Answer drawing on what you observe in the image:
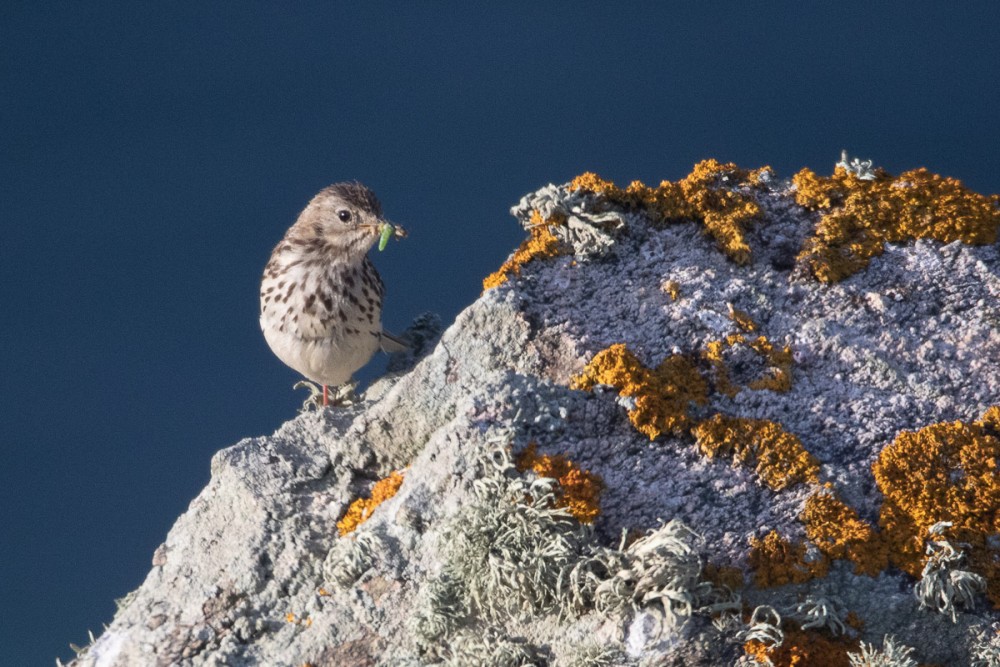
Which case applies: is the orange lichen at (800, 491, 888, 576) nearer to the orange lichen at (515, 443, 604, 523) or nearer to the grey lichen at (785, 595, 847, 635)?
the grey lichen at (785, 595, 847, 635)

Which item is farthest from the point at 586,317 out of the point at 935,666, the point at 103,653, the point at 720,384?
the point at 103,653

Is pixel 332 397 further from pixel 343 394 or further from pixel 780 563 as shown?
pixel 780 563

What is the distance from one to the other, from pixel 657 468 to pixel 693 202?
1701mm

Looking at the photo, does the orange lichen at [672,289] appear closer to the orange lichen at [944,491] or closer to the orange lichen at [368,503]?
the orange lichen at [944,491]

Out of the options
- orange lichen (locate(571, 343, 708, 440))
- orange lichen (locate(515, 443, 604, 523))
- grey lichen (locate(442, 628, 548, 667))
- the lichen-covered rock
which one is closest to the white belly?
the lichen-covered rock

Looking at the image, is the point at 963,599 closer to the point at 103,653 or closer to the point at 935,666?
the point at 935,666

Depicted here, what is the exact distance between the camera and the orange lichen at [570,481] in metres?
4.73

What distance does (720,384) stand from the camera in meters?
5.36

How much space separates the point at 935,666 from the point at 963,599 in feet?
0.92

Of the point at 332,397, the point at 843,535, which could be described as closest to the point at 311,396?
the point at 332,397

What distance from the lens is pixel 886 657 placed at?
4.43m

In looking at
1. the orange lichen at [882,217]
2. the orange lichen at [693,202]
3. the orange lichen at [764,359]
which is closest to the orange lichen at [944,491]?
the orange lichen at [764,359]

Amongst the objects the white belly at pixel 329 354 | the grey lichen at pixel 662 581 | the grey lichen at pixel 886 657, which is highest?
the white belly at pixel 329 354

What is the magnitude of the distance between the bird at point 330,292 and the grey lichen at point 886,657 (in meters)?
3.81
